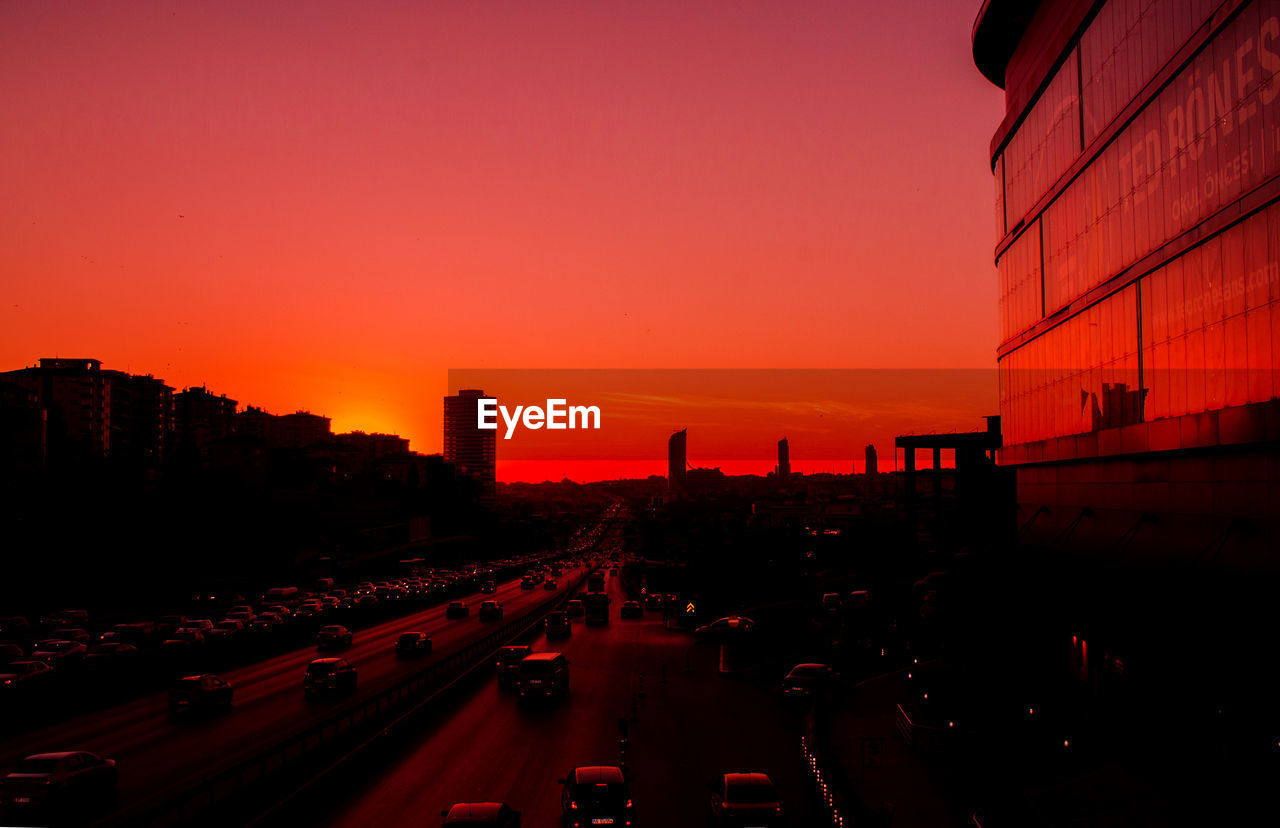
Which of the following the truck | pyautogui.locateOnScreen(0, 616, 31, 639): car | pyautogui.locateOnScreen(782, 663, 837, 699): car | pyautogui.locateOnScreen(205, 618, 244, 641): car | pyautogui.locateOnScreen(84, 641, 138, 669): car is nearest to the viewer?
pyautogui.locateOnScreen(782, 663, 837, 699): car

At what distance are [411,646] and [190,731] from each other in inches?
747

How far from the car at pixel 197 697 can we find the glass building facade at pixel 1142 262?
83.9 ft

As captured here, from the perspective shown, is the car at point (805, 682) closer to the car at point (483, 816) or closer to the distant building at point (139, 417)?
the car at point (483, 816)

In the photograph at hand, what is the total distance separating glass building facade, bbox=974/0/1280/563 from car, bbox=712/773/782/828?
10.8 metres

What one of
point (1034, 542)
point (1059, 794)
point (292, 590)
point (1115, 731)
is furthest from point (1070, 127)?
point (292, 590)

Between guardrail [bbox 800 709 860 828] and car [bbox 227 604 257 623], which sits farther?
car [bbox 227 604 257 623]

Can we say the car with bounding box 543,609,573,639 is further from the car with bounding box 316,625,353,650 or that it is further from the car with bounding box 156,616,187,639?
the car with bounding box 156,616,187,639

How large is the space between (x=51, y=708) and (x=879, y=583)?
157 feet

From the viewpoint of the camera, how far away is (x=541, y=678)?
31.8 metres

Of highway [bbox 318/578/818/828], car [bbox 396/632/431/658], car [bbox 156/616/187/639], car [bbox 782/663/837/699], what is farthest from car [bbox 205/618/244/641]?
car [bbox 782/663/837/699]

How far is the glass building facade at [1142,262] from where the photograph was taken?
62.2 feet

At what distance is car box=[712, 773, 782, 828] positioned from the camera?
53.9 feet

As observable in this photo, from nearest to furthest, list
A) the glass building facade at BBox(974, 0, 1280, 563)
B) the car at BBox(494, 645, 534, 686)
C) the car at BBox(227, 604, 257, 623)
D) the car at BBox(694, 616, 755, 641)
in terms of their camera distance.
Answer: the glass building facade at BBox(974, 0, 1280, 563) → the car at BBox(494, 645, 534, 686) → the car at BBox(694, 616, 755, 641) → the car at BBox(227, 604, 257, 623)

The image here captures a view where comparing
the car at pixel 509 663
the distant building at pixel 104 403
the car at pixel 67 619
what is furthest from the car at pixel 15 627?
the distant building at pixel 104 403
